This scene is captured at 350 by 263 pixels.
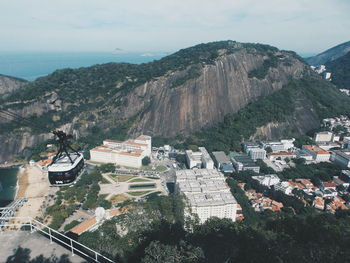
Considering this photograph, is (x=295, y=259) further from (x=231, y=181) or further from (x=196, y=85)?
(x=196, y=85)

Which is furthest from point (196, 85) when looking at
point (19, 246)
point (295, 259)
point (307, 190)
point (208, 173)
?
point (19, 246)

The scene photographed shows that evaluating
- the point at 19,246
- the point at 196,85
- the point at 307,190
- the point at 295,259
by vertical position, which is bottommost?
the point at 307,190

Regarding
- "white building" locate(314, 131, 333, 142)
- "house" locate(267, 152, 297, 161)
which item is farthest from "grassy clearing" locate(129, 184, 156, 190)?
"white building" locate(314, 131, 333, 142)

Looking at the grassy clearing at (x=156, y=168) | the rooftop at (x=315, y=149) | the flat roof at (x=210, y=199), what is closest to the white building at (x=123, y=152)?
the grassy clearing at (x=156, y=168)

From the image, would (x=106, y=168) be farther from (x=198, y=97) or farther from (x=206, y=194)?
(x=198, y=97)

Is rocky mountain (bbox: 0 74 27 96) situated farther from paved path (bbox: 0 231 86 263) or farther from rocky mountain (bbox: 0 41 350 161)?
paved path (bbox: 0 231 86 263)

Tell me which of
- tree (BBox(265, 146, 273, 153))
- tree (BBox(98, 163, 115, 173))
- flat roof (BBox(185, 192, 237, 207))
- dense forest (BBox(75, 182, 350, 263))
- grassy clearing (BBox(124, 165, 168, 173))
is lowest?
grassy clearing (BBox(124, 165, 168, 173))

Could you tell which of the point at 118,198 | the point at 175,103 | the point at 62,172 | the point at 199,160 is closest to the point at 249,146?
the point at 199,160
